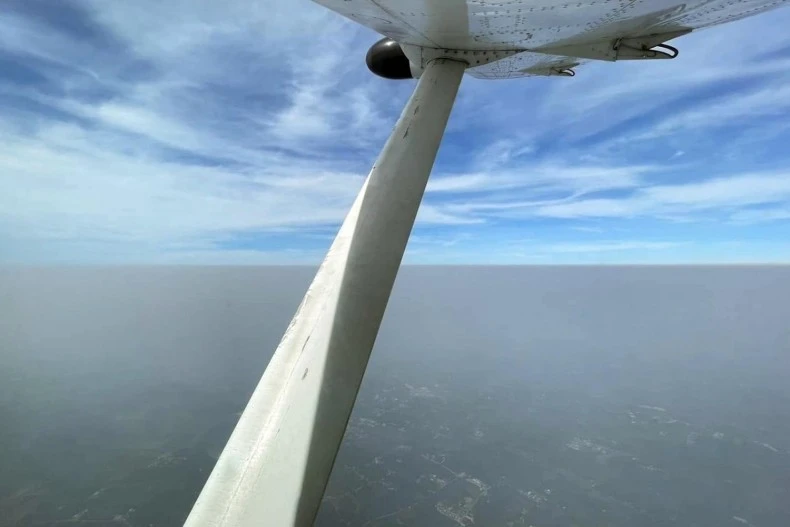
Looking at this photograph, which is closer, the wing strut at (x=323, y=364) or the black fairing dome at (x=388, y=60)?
the wing strut at (x=323, y=364)

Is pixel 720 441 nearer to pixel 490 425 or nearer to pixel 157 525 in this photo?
pixel 490 425

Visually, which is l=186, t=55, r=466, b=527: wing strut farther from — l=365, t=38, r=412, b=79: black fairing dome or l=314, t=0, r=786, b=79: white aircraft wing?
l=365, t=38, r=412, b=79: black fairing dome

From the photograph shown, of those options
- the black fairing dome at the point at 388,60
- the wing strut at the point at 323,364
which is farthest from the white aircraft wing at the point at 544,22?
the black fairing dome at the point at 388,60

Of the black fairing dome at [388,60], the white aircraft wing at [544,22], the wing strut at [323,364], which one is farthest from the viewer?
the black fairing dome at [388,60]

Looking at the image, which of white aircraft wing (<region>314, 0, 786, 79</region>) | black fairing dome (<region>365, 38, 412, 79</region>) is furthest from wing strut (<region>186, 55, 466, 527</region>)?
black fairing dome (<region>365, 38, 412, 79</region>)

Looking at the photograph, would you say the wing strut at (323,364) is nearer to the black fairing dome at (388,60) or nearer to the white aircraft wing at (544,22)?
the white aircraft wing at (544,22)

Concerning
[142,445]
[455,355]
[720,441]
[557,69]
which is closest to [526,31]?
[557,69]

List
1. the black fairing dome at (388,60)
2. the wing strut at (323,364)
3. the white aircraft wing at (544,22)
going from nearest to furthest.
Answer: the wing strut at (323,364) → the white aircraft wing at (544,22) → the black fairing dome at (388,60)
